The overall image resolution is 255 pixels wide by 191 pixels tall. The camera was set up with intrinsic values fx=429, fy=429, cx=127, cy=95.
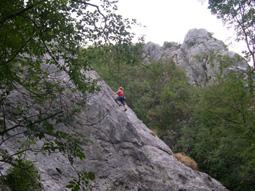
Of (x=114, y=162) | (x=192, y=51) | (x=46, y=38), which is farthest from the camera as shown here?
(x=192, y=51)

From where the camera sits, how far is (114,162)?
49.1 ft

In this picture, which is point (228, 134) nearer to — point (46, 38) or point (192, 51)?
point (46, 38)

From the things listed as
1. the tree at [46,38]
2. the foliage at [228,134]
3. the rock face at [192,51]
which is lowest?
the tree at [46,38]

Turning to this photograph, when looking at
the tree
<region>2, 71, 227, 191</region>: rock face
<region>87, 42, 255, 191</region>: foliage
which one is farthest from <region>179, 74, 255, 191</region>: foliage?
the tree

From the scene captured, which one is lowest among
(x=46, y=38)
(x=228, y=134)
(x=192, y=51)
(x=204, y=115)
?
(x=46, y=38)

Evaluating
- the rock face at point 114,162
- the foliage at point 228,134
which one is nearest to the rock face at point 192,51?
the foliage at point 228,134

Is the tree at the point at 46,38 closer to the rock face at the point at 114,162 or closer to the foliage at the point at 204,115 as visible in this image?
the rock face at the point at 114,162

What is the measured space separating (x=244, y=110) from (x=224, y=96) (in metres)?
1.51

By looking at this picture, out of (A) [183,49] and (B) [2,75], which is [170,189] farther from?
(A) [183,49]

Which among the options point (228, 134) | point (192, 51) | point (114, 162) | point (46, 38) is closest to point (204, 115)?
point (228, 134)

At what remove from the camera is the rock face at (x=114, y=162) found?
40.6 feet

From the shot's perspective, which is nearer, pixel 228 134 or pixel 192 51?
pixel 228 134

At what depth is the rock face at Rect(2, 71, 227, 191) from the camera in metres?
12.4

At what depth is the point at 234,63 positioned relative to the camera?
24.1 meters
